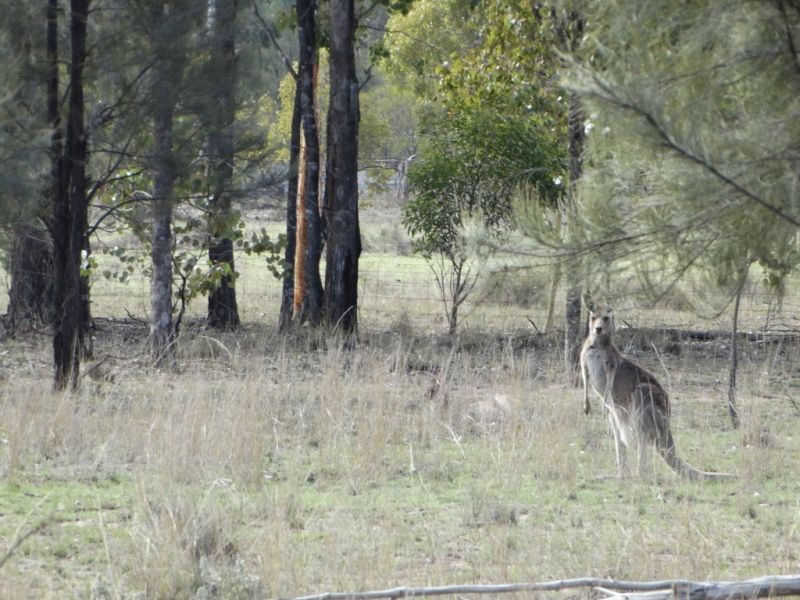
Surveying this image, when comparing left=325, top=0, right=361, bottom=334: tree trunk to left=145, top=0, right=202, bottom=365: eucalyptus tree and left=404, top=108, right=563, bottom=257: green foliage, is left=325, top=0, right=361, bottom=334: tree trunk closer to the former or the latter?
left=404, top=108, right=563, bottom=257: green foliage

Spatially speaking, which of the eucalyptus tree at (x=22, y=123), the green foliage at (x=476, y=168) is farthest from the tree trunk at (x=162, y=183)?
the green foliage at (x=476, y=168)

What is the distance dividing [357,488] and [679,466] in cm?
234

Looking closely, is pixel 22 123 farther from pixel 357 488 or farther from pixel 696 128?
pixel 696 128

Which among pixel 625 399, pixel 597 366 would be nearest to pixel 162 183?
pixel 597 366

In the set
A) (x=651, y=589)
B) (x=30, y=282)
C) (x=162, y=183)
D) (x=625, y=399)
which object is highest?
(x=162, y=183)

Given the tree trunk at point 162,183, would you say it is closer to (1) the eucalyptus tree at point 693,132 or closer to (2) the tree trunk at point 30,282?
(2) the tree trunk at point 30,282

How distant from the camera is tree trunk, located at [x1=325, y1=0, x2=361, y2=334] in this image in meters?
16.2

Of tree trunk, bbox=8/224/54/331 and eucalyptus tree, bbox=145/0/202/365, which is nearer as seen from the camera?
eucalyptus tree, bbox=145/0/202/365

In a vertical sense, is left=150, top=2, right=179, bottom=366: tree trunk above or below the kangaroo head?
above

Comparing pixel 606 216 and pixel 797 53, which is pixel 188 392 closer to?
pixel 606 216

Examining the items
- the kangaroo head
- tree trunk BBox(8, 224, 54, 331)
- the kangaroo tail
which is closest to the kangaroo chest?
the kangaroo head

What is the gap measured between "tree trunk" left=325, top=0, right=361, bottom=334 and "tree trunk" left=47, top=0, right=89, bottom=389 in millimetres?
6043

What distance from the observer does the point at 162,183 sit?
12.9 meters

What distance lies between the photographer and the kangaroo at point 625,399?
27.7 ft
